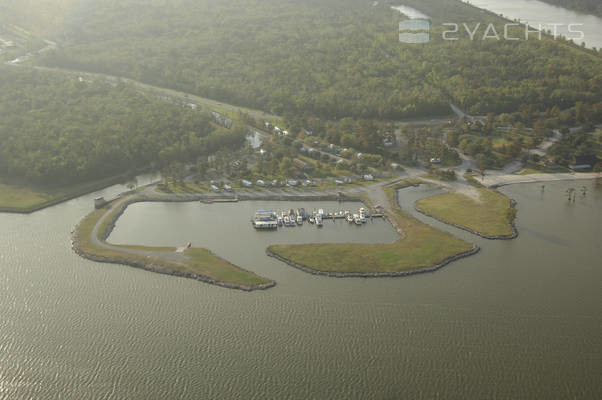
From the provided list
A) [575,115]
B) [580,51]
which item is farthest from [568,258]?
[580,51]

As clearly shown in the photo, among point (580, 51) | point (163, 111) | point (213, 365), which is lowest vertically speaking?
point (213, 365)

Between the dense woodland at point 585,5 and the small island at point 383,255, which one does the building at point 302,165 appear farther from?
the dense woodland at point 585,5

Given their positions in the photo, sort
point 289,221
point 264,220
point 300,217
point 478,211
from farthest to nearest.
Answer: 1. point 478,211
2. point 300,217
3. point 289,221
4. point 264,220

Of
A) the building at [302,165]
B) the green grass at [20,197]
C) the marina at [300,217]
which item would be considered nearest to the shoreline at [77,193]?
the green grass at [20,197]

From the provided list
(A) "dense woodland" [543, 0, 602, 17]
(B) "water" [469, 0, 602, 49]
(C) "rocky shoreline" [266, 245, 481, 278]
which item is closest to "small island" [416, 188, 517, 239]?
(C) "rocky shoreline" [266, 245, 481, 278]

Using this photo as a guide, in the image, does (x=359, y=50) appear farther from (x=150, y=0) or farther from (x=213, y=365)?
(x=213, y=365)

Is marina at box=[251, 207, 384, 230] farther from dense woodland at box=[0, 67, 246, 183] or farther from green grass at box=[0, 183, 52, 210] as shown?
green grass at box=[0, 183, 52, 210]

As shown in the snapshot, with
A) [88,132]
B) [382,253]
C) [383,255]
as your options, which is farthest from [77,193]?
[383,255]

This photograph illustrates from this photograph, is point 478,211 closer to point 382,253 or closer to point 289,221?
point 382,253
